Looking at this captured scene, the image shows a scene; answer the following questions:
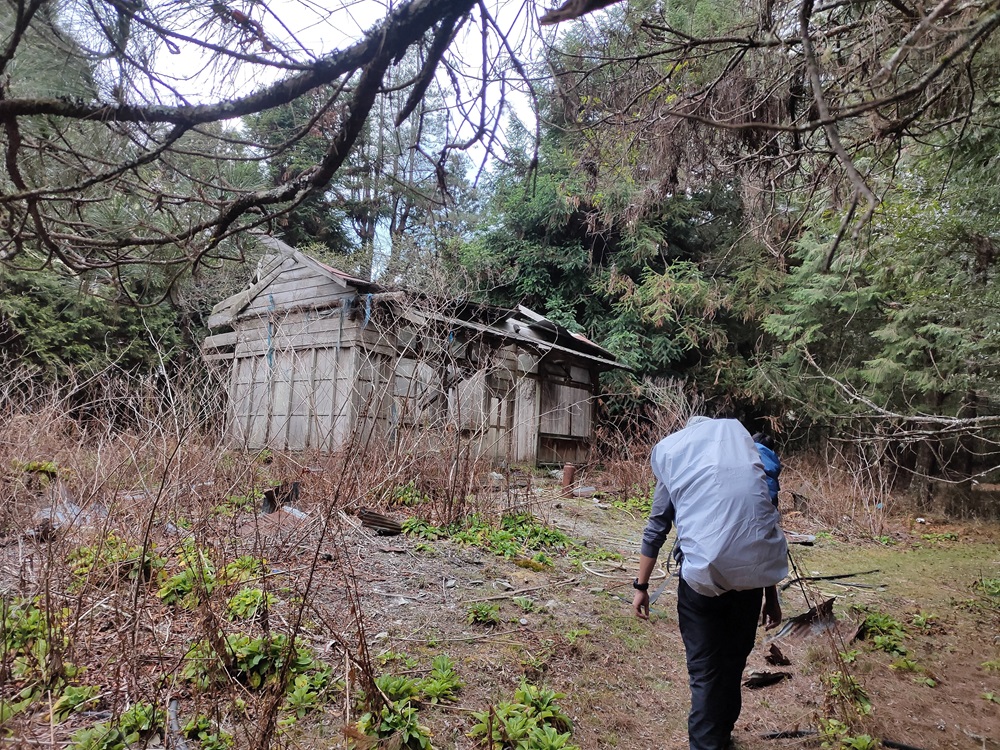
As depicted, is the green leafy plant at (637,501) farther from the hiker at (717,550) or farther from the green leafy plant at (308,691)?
the green leafy plant at (308,691)

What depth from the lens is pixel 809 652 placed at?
418 cm

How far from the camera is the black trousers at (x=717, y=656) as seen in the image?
250 cm

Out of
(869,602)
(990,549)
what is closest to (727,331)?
(990,549)

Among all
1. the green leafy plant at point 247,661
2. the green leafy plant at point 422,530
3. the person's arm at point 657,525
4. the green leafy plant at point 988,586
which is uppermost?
the person's arm at point 657,525

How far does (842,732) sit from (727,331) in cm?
1420

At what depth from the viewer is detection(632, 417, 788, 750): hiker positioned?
2.34 m

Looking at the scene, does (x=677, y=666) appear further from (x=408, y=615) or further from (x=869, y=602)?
(x=869, y=602)

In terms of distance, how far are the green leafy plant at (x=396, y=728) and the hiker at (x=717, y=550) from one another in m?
1.21

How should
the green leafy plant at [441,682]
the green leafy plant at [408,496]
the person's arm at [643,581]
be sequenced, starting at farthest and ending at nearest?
the green leafy plant at [408,496] → the green leafy plant at [441,682] → the person's arm at [643,581]

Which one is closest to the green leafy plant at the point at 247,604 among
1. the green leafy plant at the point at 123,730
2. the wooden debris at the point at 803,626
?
the green leafy plant at the point at 123,730

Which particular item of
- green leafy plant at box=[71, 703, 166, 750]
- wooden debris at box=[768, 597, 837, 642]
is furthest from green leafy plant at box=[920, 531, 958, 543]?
green leafy plant at box=[71, 703, 166, 750]

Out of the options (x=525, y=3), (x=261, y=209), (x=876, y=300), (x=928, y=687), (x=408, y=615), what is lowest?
(x=928, y=687)

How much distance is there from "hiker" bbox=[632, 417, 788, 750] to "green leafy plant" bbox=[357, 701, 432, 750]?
1211 mm

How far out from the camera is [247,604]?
3.46 meters
